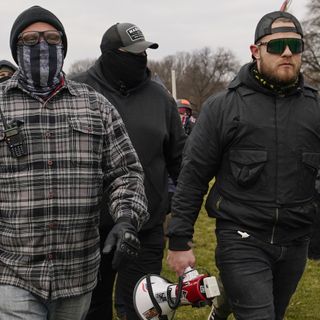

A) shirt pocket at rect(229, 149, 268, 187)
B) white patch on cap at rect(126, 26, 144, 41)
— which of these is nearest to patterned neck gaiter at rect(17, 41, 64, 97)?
shirt pocket at rect(229, 149, 268, 187)

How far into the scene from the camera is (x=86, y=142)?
2822mm

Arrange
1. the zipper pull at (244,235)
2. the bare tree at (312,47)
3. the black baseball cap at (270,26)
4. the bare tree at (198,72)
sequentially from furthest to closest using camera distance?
the bare tree at (198,72)
the bare tree at (312,47)
the black baseball cap at (270,26)
the zipper pull at (244,235)

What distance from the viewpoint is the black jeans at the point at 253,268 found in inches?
131

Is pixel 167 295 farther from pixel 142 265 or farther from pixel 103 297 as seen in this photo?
pixel 103 297

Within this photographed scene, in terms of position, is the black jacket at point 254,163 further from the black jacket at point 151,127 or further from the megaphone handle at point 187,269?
the black jacket at point 151,127

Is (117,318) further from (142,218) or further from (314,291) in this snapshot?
(142,218)

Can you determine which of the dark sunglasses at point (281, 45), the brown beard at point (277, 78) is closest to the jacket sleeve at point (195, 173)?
the brown beard at point (277, 78)

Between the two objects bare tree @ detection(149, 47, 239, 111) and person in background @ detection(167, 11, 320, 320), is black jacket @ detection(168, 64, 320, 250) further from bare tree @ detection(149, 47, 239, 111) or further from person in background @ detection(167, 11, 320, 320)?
bare tree @ detection(149, 47, 239, 111)

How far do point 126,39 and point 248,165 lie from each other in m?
1.39

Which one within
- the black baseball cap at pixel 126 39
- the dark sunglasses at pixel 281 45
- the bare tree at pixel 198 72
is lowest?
the bare tree at pixel 198 72

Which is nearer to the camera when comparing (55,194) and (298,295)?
(55,194)

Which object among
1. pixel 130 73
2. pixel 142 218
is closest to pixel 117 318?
pixel 130 73

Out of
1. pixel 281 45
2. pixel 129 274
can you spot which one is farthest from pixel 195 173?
pixel 129 274

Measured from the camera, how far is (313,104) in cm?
357
